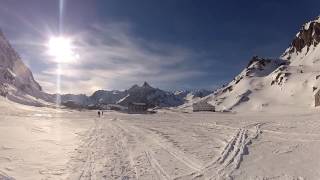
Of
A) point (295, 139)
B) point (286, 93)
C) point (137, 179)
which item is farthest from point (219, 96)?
point (137, 179)

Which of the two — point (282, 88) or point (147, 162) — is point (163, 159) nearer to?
point (147, 162)

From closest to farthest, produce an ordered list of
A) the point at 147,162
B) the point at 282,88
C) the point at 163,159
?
the point at 147,162, the point at 163,159, the point at 282,88

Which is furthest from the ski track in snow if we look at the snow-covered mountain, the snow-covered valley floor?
the snow-covered mountain

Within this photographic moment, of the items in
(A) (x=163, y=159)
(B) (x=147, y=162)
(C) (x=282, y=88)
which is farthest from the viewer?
(C) (x=282, y=88)

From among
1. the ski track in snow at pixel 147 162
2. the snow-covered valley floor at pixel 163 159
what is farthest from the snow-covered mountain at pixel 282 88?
the ski track in snow at pixel 147 162

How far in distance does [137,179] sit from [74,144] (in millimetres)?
10136

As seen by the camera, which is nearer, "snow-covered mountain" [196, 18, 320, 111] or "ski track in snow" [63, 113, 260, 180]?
"ski track in snow" [63, 113, 260, 180]

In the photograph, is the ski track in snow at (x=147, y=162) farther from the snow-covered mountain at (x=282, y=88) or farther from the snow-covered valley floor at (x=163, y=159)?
the snow-covered mountain at (x=282, y=88)

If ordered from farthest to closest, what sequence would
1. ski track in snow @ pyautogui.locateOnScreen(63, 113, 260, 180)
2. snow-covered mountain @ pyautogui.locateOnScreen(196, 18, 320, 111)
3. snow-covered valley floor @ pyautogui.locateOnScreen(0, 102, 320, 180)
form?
snow-covered mountain @ pyautogui.locateOnScreen(196, 18, 320, 111) → snow-covered valley floor @ pyautogui.locateOnScreen(0, 102, 320, 180) → ski track in snow @ pyautogui.locateOnScreen(63, 113, 260, 180)

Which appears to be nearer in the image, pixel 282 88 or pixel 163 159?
pixel 163 159

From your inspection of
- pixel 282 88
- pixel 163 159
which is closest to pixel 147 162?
pixel 163 159

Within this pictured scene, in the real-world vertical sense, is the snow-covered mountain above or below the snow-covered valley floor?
above

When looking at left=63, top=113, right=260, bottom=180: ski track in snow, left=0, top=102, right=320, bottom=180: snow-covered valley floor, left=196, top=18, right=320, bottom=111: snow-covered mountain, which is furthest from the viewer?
left=196, top=18, right=320, bottom=111: snow-covered mountain

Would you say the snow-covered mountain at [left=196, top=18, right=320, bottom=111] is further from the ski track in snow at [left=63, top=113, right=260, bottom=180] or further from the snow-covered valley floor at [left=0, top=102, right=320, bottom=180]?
the ski track in snow at [left=63, top=113, right=260, bottom=180]
